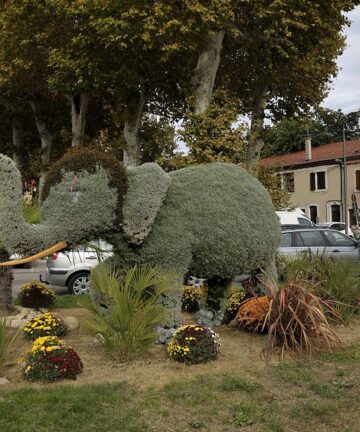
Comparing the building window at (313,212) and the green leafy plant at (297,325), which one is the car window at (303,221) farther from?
the building window at (313,212)

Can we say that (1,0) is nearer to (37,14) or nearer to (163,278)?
(37,14)

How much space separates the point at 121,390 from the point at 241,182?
3.01m

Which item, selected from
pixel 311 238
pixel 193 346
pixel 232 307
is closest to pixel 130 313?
pixel 193 346

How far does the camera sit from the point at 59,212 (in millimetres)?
5574

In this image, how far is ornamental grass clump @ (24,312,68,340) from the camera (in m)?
6.50

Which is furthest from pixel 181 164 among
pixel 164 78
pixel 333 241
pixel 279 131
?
pixel 279 131

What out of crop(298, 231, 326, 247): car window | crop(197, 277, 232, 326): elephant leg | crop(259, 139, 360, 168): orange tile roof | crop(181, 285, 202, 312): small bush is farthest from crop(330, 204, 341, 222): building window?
crop(197, 277, 232, 326): elephant leg

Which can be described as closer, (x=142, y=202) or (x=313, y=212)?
(x=142, y=202)

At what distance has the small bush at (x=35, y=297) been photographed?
8.73m

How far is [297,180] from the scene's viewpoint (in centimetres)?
4406

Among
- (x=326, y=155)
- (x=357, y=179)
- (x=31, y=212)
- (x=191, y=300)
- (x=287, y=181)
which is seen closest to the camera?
(x=31, y=212)

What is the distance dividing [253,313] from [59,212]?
278 centimetres

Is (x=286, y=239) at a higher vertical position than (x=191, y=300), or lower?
higher

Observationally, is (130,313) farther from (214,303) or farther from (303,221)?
(303,221)
